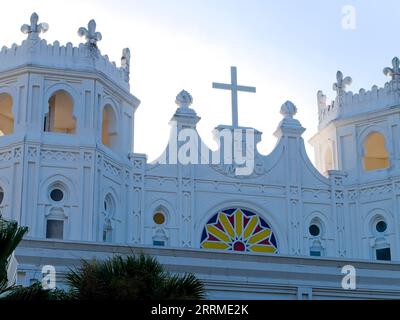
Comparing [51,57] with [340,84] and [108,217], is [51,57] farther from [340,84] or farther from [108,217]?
[340,84]

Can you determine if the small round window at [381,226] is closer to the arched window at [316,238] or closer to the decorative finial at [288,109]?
the arched window at [316,238]

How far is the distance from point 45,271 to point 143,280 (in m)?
11.0

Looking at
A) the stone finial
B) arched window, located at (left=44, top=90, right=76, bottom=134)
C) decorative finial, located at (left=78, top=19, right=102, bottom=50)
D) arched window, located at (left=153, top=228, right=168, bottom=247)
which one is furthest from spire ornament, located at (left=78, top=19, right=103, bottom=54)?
the stone finial

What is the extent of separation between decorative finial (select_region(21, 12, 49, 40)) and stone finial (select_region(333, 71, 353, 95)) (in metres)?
12.8

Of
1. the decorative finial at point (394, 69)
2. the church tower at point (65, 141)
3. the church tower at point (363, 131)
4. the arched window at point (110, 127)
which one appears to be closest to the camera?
the church tower at point (65, 141)

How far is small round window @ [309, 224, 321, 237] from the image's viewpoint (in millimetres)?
40656

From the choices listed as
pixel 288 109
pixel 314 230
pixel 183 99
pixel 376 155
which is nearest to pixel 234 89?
pixel 183 99

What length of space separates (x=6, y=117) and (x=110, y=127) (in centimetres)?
463

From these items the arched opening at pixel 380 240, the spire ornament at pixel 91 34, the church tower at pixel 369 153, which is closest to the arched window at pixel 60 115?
the spire ornament at pixel 91 34

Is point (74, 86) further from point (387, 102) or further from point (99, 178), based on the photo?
point (387, 102)

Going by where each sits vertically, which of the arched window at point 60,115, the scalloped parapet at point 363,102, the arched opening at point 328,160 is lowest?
the arched opening at point 328,160

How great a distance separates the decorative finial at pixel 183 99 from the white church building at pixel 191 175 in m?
0.08

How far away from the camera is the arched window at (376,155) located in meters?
43.3

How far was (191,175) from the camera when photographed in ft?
129
